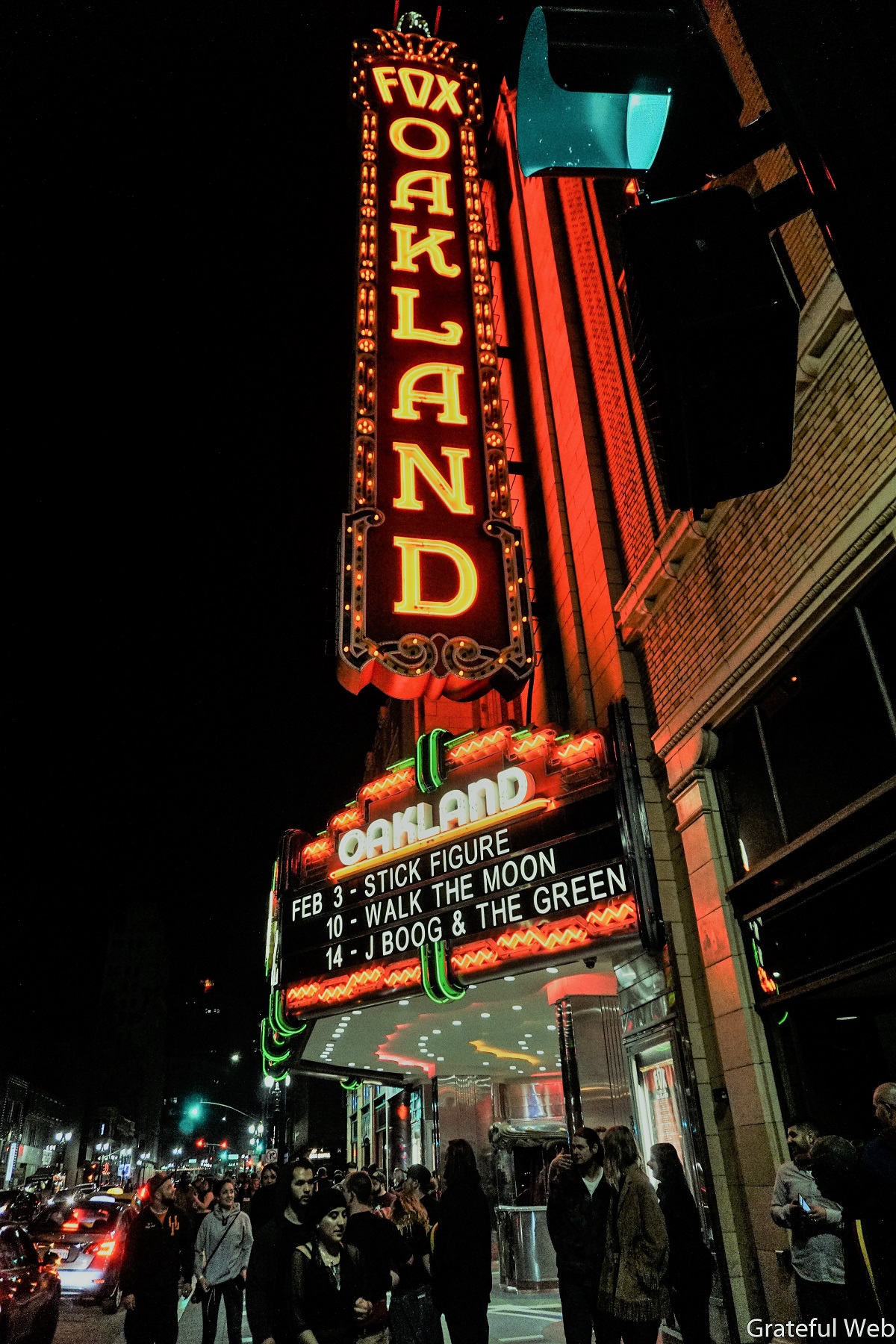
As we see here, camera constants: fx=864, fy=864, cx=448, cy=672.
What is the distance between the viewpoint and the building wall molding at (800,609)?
648 cm

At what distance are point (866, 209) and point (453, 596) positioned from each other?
1062cm

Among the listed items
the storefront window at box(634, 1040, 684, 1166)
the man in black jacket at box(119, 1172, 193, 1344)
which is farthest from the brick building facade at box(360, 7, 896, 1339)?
the man in black jacket at box(119, 1172, 193, 1344)

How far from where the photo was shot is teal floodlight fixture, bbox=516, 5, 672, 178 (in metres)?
2.59

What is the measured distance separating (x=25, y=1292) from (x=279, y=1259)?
11.4ft

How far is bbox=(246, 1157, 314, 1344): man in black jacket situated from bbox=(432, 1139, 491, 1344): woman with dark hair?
1243 millimetres

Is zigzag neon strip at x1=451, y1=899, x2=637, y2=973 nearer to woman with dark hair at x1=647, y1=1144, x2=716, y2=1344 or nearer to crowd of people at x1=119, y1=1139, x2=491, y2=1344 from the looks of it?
crowd of people at x1=119, y1=1139, x2=491, y2=1344

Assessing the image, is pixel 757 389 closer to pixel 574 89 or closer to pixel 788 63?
pixel 788 63

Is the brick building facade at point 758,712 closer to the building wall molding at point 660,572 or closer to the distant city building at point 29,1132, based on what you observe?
the building wall molding at point 660,572

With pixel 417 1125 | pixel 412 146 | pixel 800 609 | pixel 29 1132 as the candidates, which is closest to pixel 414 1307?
pixel 800 609

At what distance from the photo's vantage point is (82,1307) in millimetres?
13617

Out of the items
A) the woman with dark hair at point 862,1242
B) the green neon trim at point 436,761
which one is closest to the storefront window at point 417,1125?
the green neon trim at point 436,761

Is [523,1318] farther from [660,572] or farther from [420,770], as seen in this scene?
[660,572]

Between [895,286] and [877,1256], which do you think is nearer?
[895,286]

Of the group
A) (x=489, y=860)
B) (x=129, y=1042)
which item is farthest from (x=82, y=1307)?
(x=129, y=1042)
